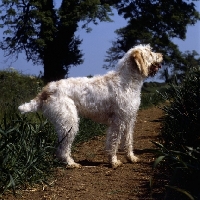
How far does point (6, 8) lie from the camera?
2656 centimetres

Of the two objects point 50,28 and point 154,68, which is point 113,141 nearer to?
point 154,68

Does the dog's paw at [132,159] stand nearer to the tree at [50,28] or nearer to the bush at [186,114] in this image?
the bush at [186,114]

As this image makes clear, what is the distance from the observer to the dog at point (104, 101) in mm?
6449

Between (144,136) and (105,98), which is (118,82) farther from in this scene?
(144,136)

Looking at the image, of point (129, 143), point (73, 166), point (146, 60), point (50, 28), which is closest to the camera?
point (73, 166)

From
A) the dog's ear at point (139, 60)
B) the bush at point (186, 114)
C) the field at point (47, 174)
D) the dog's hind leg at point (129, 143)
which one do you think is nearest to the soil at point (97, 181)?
the field at point (47, 174)

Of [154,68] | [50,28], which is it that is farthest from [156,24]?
[154,68]

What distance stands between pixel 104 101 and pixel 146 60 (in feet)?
2.88

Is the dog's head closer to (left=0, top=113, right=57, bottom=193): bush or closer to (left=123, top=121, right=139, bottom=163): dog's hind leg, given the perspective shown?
(left=123, top=121, right=139, bottom=163): dog's hind leg

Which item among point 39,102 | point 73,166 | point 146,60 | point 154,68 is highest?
point 146,60

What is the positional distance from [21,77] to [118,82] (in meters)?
11.2

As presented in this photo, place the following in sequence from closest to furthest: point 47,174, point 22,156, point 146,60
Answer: point 22,156, point 47,174, point 146,60

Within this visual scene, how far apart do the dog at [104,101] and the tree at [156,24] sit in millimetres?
25779

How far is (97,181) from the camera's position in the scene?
225 inches
